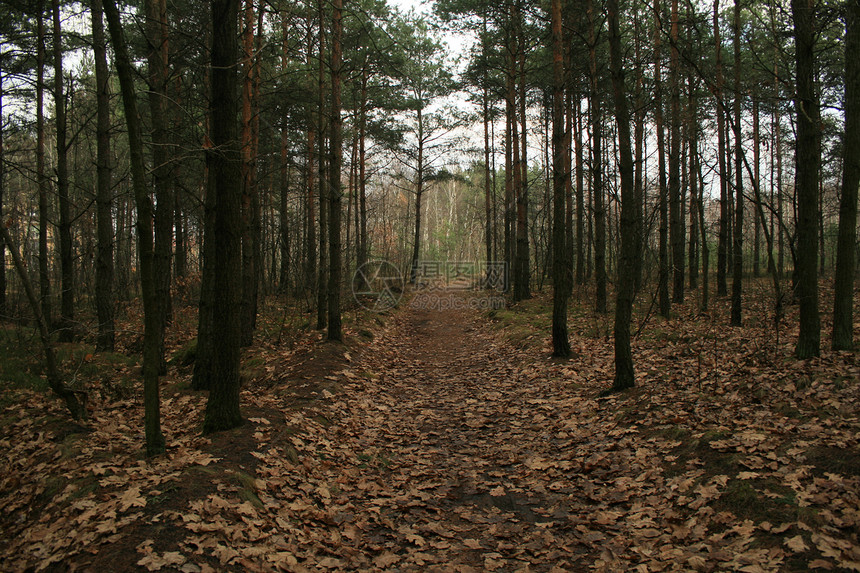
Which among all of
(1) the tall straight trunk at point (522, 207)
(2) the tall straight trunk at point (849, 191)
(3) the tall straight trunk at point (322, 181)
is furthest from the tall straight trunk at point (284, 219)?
(2) the tall straight trunk at point (849, 191)

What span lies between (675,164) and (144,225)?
13.5 meters

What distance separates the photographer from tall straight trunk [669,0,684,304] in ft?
41.3

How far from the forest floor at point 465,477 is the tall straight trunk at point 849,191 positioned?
56 centimetres

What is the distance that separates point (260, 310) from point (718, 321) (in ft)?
44.0

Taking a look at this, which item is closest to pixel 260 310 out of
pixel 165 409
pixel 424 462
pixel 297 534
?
pixel 165 409

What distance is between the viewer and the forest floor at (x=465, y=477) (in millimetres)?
3410

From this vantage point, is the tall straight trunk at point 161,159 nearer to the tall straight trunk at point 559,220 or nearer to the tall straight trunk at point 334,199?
the tall straight trunk at point 334,199

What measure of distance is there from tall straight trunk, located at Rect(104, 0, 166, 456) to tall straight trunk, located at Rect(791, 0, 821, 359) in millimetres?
8148

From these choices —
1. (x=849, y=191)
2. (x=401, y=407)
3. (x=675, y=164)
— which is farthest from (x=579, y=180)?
(x=401, y=407)

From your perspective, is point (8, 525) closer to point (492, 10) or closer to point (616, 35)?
point (616, 35)

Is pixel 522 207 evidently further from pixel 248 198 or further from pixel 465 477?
pixel 465 477

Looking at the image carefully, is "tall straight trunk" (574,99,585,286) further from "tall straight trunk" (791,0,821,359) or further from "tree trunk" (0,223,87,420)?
"tree trunk" (0,223,87,420)

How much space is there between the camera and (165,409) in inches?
276

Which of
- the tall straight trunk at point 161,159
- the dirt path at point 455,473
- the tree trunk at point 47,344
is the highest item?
the tall straight trunk at point 161,159
